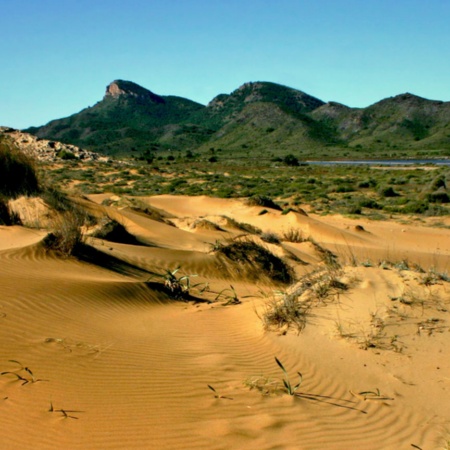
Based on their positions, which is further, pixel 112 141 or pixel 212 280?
pixel 112 141

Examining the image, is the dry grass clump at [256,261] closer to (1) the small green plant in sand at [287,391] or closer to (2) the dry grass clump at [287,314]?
(2) the dry grass clump at [287,314]

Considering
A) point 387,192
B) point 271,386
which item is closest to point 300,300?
point 271,386

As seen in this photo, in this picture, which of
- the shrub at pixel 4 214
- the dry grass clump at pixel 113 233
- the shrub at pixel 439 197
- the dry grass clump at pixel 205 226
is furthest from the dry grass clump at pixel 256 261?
the shrub at pixel 439 197

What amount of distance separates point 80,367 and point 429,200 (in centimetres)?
2853

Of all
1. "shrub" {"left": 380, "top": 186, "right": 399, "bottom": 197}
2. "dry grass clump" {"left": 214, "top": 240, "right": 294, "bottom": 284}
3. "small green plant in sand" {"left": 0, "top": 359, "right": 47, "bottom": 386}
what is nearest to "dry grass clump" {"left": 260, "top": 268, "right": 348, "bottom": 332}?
"small green plant in sand" {"left": 0, "top": 359, "right": 47, "bottom": 386}

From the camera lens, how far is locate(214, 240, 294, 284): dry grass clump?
11.3 meters

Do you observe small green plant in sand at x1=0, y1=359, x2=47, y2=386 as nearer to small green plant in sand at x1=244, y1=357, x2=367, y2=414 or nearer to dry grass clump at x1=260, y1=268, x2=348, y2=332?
small green plant in sand at x1=244, y1=357, x2=367, y2=414

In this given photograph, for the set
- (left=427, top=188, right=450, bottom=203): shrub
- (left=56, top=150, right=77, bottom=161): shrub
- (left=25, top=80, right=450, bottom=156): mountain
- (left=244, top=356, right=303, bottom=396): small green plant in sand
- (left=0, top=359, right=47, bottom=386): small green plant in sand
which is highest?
(left=25, top=80, right=450, bottom=156): mountain

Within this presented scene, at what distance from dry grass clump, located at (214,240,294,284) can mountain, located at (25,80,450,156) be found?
91.9 meters

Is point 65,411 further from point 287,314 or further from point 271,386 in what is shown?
point 287,314

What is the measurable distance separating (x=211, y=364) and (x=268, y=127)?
12129 cm

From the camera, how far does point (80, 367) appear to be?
4664 millimetres

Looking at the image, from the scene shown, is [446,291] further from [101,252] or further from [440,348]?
[101,252]

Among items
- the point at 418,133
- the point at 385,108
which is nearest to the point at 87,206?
the point at 418,133
